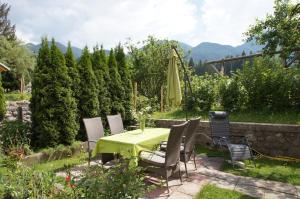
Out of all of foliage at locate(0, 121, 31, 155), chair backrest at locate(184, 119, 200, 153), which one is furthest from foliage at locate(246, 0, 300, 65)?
foliage at locate(0, 121, 31, 155)

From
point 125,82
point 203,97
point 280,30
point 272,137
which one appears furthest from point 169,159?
point 280,30

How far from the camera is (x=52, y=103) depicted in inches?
274

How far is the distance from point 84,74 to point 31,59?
2499 cm

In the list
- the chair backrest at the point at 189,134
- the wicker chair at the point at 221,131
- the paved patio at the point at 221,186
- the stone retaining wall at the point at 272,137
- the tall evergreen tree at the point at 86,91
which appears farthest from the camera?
the tall evergreen tree at the point at 86,91

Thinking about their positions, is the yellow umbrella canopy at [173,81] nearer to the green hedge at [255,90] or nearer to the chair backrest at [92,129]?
the chair backrest at [92,129]

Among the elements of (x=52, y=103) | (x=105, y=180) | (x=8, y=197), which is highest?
(x=52, y=103)

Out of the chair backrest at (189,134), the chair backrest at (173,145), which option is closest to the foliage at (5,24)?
the chair backrest at (189,134)

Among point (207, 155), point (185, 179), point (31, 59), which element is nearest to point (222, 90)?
point (207, 155)

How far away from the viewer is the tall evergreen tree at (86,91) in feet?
25.6

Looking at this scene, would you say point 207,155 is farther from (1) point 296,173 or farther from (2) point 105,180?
(2) point 105,180

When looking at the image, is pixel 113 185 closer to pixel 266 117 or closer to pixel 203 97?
pixel 266 117

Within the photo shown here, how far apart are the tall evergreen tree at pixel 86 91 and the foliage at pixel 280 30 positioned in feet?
17.3

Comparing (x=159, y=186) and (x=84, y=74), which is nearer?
(x=159, y=186)

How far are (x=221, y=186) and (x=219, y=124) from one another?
2.43 m
